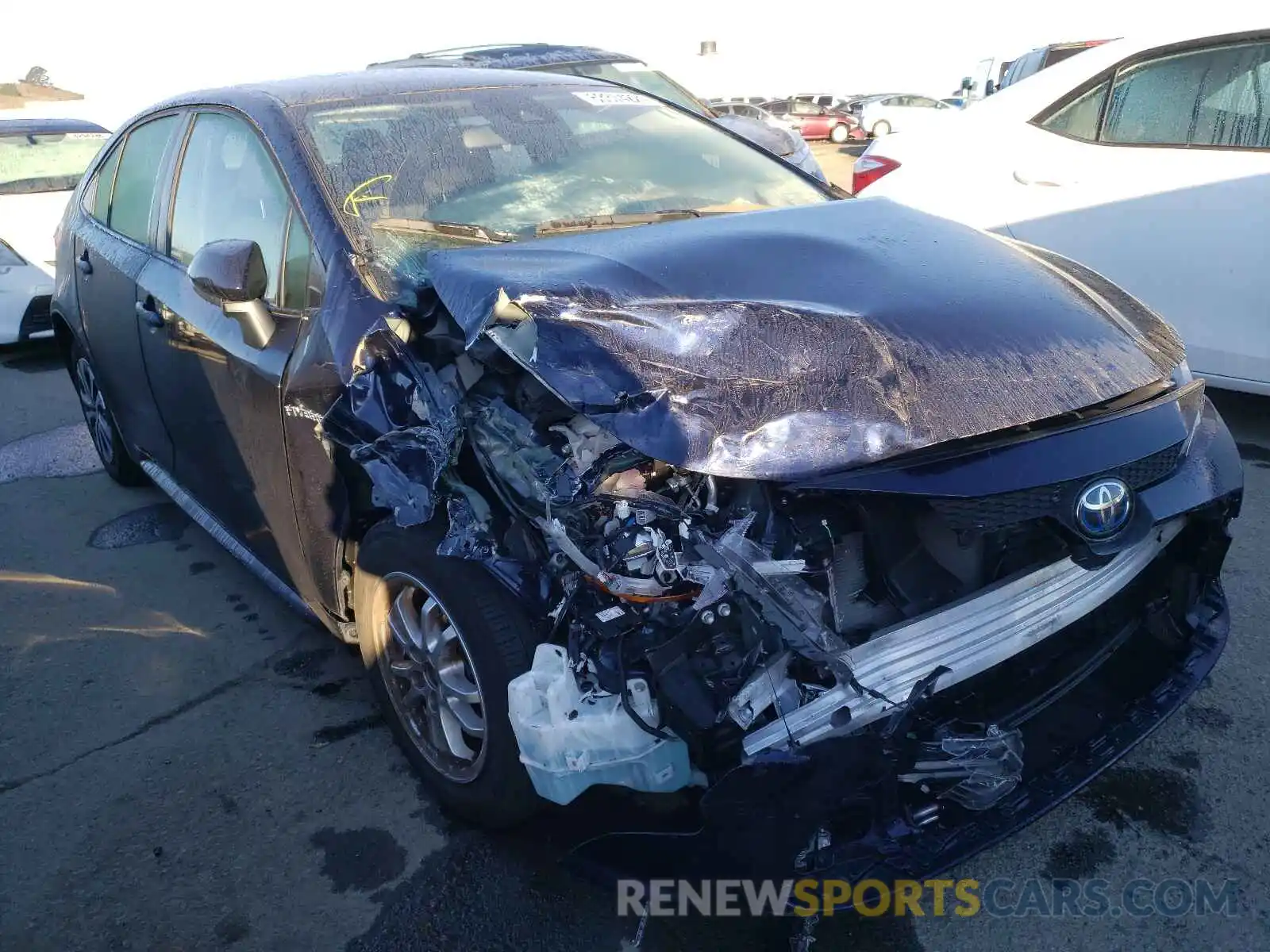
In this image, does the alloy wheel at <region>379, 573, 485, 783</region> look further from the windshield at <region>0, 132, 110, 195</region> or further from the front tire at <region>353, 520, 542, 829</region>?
the windshield at <region>0, 132, 110, 195</region>

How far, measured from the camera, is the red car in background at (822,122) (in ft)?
89.6

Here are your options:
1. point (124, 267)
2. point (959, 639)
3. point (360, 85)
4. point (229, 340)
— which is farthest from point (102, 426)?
point (959, 639)

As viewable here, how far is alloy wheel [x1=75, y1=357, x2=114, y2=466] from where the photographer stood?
4348 mm

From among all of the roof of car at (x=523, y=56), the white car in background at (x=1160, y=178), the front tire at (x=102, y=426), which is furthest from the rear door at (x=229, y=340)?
the roof of car at (x=523, y=56)

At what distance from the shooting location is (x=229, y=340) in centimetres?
275

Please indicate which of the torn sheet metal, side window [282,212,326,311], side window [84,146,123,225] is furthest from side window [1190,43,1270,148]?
side window [84,146,123,225]

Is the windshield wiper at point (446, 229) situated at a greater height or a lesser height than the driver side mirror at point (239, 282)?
greater

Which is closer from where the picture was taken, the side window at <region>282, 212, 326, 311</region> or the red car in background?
the side window at <region>282, 212, 326, 311</region>

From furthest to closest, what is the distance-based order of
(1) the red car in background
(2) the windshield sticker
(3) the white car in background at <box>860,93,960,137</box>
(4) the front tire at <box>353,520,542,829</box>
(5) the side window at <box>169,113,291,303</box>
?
(1) the red car in background, (3) the white car in background at <box>860,93,960,137</box>, (2) the windshield sticker, (5) the side window at <box>169,113,291,303</box>, (4) the front tire at <box>353,520,542,829</box>

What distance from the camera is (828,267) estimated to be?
2.27 meters

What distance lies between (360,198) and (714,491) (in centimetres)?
139

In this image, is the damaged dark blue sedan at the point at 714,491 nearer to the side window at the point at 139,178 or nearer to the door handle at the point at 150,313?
the door handle at the point at 150,313

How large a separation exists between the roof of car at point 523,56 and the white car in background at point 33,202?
110 inches

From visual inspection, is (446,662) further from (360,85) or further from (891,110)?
(891,110)
